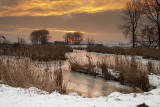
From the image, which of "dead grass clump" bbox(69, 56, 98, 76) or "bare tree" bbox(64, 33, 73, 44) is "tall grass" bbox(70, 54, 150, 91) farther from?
"bare tree" bbox(64, 33, 73, 44)

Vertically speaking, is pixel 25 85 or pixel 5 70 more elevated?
pixel 5 70

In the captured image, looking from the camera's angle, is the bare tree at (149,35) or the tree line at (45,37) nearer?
the bare tree at (149,35)

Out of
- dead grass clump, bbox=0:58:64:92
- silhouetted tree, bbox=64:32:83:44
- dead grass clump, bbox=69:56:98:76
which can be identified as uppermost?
silhouetted tree, bbox=64:32:83:44

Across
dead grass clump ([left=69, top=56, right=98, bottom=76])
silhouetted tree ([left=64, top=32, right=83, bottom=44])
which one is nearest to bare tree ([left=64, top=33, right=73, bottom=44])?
silhouetted tree ([left=64, top=32, right=83, bottom=44])

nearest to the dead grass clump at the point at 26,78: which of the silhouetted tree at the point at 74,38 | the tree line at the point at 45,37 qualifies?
the tree line at the point at 45,37

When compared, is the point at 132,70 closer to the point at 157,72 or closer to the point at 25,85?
the point at 157,72

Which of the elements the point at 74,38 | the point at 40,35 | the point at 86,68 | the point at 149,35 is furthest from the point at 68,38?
the point at 86,68

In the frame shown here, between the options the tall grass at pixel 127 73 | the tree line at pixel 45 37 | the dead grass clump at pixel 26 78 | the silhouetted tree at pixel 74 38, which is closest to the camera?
the dead grass clump at pixel 26 78

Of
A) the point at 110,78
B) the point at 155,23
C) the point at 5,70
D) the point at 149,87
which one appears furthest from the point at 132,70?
the point at 155,23

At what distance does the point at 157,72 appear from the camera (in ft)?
22.3

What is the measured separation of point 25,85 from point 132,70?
13.5 feet

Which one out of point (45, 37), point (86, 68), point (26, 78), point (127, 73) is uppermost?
point (45, 37)

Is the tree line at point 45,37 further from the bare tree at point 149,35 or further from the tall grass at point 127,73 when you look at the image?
the tall grass at point 127,73

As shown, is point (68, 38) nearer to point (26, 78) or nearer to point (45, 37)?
point (45, 37)
